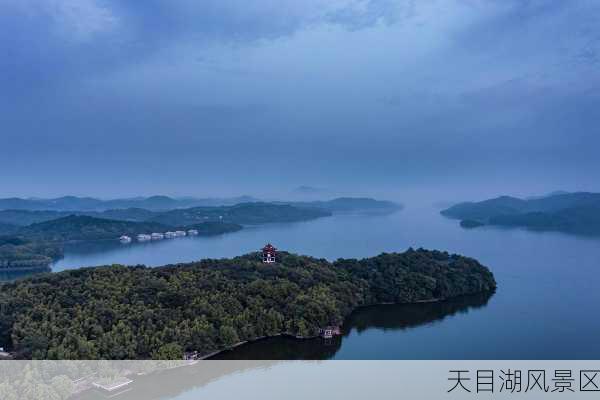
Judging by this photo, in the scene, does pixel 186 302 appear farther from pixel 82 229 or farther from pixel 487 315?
pixel 82 229

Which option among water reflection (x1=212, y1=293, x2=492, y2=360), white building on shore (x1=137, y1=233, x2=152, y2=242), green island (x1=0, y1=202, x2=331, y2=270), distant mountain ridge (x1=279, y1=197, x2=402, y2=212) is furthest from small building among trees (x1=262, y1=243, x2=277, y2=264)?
distant mountain ridge (x1=279, y1=197, x2=402, y2=212)

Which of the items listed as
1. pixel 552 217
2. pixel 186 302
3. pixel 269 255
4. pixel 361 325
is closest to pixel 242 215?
pixel 552 217

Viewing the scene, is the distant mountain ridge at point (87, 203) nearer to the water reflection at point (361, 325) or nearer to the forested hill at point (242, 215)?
the forested hill at point (242, 215)

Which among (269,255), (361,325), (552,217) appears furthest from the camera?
(552,217)

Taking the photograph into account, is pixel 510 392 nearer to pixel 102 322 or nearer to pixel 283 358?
pixel 283 358

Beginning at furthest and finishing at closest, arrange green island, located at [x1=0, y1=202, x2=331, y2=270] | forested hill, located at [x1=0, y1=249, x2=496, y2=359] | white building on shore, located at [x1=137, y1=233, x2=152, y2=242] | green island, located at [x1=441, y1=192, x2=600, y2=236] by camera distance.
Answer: green island, located at [x1=441, y1=192, x2=600, y2=236] < white building on shore, located at [x1=137, y1=233, x2=152, y2=242] < green island, located at [x1=0, y1=202, x2=331, y2=270] < forested hill, located at [x1=0, y1=249, x2=496, y2=359]

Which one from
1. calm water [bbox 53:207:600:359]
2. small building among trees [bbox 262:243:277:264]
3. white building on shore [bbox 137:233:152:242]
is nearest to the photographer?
calm water [bbox 53:207:600:359]

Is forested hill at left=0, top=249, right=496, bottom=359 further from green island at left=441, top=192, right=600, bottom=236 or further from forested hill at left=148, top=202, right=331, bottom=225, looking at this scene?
forested hill at left=148, top=202, right=331, bottom=225

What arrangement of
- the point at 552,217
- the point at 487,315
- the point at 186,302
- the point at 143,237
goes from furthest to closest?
the point at 552,217
the point at 143,237
the point at 487,315
the point at 186,302

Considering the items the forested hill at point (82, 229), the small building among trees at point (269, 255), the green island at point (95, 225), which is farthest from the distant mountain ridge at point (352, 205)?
the small building among trees at point (269, 255)
